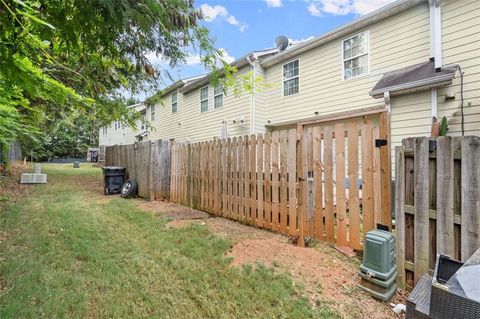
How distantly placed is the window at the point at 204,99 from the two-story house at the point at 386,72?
4.87 ft

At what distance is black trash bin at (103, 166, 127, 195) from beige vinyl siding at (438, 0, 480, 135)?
30.8 feet

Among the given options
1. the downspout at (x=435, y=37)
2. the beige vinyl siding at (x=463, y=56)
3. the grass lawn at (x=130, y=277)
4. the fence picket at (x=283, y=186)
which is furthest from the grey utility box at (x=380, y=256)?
the downspout at (x=435, y=37)

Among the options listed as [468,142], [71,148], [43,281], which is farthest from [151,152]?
[71,148]

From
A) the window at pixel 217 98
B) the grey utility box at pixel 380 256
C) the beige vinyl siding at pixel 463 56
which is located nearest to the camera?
the grey utility box at pixel 380 256

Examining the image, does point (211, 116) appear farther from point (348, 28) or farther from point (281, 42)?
point (348, 28)

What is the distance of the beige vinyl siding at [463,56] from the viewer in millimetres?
5820

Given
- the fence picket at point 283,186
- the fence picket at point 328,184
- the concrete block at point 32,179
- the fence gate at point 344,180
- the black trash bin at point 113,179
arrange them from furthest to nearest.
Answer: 1. the concrete block at point 32,179
2. the black trash bin at point 113,179
3. the fence picket at point 283,186
4. the fence picket at point 328,184
5. the fence gate at point 344,180

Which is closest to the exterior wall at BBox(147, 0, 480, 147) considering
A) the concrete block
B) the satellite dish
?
the satellite dish

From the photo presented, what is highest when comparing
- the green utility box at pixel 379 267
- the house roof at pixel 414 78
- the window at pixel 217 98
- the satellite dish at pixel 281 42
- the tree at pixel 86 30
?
the satellite dish at pixel 281 42

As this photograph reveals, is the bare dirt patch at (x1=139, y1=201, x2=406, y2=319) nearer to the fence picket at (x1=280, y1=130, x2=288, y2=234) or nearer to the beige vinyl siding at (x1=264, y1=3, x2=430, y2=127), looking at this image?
the fence picket at (x1=280, y1=130, x2=288, y2=234)

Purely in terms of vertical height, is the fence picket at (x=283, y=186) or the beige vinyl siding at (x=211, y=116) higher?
the beige vinyl siding at (x=211, y=116)

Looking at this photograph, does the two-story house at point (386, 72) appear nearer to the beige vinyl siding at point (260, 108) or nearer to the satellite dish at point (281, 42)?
the beige vinyl siding at point (260, 108)

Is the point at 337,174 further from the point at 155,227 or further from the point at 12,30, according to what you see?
the point at 12,30

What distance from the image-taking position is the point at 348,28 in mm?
8086
